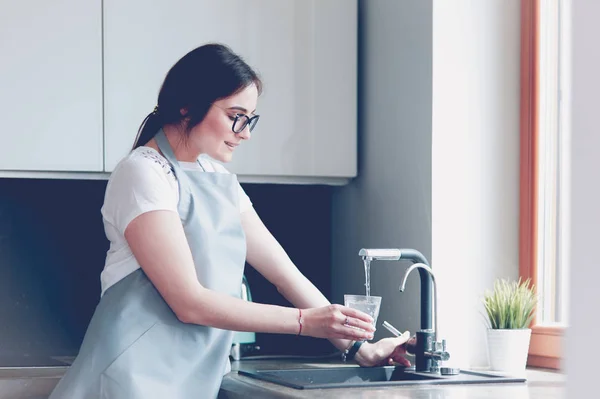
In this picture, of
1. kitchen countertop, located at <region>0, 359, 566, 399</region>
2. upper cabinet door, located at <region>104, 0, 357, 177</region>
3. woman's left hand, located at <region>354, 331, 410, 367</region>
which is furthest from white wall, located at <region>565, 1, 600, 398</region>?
upper cabinet door, located at <region>104, 0, 357, 177</region>

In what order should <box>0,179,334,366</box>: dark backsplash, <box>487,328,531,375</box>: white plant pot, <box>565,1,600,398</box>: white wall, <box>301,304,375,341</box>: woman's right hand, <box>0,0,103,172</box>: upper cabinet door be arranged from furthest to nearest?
<box>0,179,334,366</box>: dark backsplash, <box>0,0,103,172</box>: upper cabinet door, <box>487,328,531,375</box>: white plant pot, <box>301,304,375,341</box>: woman's right hand, <box>565,1,600,398</box>: white wall

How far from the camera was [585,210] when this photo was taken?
20.1 inches

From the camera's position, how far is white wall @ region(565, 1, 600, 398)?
50 centimetres

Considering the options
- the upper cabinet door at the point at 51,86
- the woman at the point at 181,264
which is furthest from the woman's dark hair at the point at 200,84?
the upper cabinet door at the point at 51,86

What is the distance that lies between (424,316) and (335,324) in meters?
0.28

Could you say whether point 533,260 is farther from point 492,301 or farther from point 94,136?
point 94,136

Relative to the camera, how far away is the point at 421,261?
191 cm

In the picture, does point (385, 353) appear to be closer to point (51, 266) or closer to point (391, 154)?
point (391, 154)

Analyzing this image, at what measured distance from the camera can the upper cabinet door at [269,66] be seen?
7.02 ft

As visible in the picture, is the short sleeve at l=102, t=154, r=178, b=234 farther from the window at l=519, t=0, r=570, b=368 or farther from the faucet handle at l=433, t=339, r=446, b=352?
the window at l=519, t=0, r=570, b=368

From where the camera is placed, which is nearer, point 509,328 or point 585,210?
point 585,210

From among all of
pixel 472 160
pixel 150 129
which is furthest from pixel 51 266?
pixel 472 160

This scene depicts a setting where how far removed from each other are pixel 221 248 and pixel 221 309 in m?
0.17

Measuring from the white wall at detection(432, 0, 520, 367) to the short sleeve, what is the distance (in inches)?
27.5
